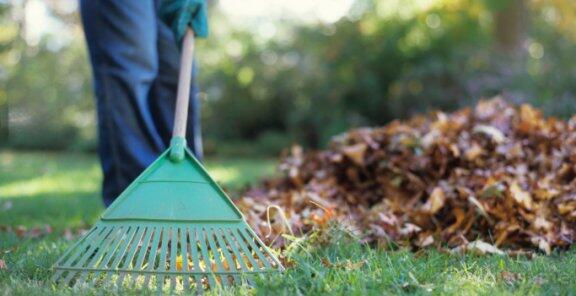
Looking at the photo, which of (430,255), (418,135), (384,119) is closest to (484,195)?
(430,255)

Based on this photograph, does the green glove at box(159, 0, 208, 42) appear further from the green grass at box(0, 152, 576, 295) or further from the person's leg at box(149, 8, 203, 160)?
the green grass at box(0, 152, 576, 295)

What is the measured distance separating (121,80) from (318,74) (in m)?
6.74

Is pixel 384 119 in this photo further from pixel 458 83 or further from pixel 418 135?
pixel 418 135

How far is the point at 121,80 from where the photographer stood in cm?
256

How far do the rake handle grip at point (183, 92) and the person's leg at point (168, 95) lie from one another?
34 cm

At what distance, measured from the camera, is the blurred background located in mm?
7898

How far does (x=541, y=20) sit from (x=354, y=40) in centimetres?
883

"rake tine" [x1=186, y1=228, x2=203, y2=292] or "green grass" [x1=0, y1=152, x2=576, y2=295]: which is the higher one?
"rake tine" [x1=186, y1=228, x2=203, y2=292]

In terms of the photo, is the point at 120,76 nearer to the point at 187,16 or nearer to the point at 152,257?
the point at 187,16

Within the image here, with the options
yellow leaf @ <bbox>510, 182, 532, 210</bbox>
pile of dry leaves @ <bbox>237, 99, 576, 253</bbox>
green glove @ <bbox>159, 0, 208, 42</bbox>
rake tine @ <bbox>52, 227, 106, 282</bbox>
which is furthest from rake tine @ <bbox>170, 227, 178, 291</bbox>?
yellow leaf @ <bbox>510, 182, 532, 210</bbox>

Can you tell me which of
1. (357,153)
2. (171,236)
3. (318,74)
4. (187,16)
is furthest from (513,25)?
(171,236)

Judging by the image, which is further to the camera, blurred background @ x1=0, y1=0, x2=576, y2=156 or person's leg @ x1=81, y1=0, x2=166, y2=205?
blurred background @ x1=0, y1=0, x2=576, y2=156

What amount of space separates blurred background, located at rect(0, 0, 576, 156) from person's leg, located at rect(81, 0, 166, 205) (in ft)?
12.6

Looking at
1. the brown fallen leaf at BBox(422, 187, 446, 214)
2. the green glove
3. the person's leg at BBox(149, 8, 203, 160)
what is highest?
the green glove
